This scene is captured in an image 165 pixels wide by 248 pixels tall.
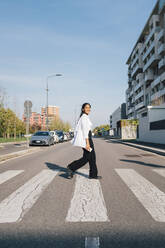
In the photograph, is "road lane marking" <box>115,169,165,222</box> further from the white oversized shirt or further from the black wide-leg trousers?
the white oversized shirt

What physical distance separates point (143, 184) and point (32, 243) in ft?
10.9

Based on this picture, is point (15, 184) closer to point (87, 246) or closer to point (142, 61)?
point (87, 246)

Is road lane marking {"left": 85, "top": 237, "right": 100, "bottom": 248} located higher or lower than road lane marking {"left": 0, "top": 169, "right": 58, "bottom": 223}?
lower

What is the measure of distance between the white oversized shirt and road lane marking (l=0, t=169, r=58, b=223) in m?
1.18

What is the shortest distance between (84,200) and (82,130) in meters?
1.94

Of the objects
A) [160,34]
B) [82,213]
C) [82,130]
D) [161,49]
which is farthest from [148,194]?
[160,34]

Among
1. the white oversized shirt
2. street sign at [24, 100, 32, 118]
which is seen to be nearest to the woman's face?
the white oversized shirt

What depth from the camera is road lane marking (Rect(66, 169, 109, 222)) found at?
3.08m

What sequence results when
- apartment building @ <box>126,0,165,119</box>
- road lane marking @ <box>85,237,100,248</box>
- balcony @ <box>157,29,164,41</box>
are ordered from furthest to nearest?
apartment building @ <box>126,0,165,119</box>, balcony @ <box>157,29,164,41</box>, road lane marking @ <box>85,237,100,248</box>

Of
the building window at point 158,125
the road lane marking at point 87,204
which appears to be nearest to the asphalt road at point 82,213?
the road lane marking at point 87,204

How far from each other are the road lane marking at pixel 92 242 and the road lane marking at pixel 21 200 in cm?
107

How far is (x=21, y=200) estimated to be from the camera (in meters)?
3.90

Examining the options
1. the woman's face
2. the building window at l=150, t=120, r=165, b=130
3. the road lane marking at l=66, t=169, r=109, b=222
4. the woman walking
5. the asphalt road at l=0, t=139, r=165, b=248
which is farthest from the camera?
the building window at l=150, t=120, r=165, b=130

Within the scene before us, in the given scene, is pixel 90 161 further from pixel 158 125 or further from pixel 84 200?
pixel 158 125
